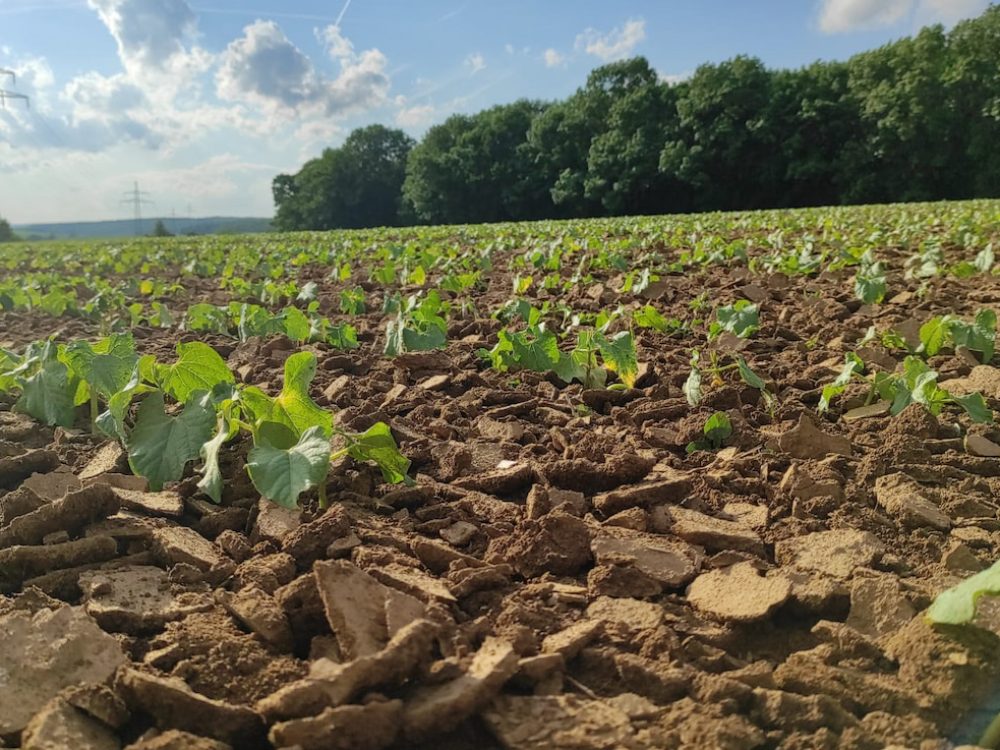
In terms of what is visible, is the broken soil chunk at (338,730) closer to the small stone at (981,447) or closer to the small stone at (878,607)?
the small stone at (878,607)

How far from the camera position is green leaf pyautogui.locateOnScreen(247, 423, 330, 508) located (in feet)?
5.10

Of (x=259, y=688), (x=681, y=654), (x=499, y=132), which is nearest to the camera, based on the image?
(x=259, y=688)

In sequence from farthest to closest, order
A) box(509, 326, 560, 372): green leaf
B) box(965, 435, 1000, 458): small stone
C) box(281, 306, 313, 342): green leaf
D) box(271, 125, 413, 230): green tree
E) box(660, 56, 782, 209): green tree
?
box(271, 125, 413, 230): green tree < box(660, 56, 782, 209): green tree < box(281, 306, 313, 342): green leaf < box(509, 326, 560, 372): green leaf < box(965, 435, 1000, 458): small stone

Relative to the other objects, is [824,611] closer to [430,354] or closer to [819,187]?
[430,354]

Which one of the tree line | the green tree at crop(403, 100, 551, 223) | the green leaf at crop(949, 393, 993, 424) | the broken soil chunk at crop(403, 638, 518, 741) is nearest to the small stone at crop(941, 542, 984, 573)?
the green leaf at crop(949, 393, 993, 424)

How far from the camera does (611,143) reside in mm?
47219

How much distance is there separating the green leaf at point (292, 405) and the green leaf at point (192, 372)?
29 cm

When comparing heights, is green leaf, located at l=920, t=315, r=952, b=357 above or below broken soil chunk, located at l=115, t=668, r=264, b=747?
above

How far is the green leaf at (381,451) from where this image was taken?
1.84 m

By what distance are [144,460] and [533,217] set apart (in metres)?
50.0

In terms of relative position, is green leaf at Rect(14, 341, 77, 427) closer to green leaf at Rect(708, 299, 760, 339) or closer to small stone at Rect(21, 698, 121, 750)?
small stone at Rect(21, 698, 121, 750)

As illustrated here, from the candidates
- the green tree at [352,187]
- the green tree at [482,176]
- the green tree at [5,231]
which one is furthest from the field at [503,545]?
the green tree at [352,187]

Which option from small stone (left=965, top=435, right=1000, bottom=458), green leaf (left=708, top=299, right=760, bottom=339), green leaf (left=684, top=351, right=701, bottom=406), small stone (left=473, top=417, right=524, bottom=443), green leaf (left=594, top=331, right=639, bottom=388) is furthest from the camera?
green leaf (left=708, top=299, right=760, bottom=339)

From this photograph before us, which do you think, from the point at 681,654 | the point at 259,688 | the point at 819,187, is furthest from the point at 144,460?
the point at 819,187
